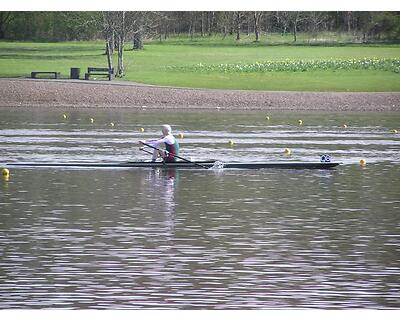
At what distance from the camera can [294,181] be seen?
20.1 metres

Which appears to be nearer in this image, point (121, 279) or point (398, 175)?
point (121, 279)

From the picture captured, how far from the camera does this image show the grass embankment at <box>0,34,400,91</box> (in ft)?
156

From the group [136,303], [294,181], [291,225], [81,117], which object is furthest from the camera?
[81,117]

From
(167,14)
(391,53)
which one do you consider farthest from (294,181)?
(167,14)

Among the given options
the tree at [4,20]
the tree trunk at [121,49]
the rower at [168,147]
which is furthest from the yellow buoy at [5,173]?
the tree at [4,20]

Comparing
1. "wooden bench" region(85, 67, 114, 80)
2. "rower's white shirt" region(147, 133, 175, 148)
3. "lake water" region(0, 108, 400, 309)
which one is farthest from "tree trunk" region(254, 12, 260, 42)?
"rower's white shirt" region(147, 133, 175, 148)

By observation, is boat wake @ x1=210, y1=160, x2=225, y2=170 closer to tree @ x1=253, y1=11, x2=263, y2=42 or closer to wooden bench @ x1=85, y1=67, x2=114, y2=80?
wooden bench @ x1=85, y1=67, x2=114, y2=80

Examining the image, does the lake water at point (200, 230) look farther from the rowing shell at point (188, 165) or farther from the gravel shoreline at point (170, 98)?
the gravel shoreline at point (170, 98)

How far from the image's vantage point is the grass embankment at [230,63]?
47.5 meters

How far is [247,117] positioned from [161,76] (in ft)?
39.9

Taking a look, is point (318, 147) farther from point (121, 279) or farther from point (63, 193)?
point (121, 279)

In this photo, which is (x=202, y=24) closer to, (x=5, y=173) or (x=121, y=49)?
(x=121, y=49)

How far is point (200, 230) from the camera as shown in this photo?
14.5 metres

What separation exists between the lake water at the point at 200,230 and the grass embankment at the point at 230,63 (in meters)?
20.5
